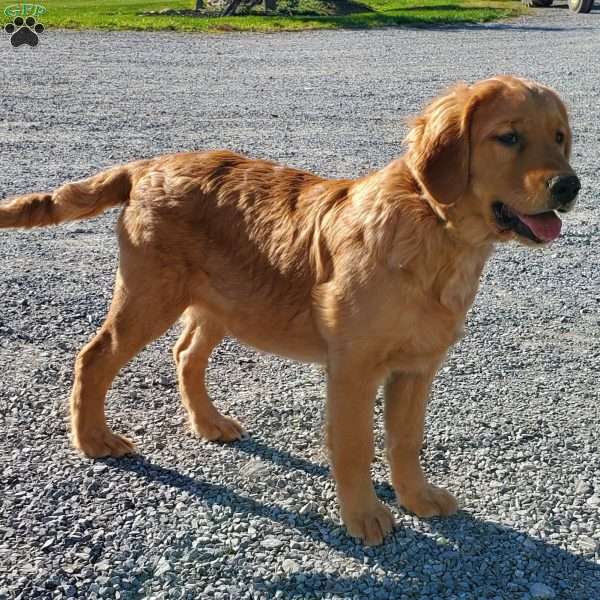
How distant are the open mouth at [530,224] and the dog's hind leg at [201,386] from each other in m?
1.69

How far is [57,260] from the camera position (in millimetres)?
7008

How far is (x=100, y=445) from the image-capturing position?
14.2ft

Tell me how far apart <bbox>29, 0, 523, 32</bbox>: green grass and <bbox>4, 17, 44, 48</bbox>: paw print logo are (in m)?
0.61

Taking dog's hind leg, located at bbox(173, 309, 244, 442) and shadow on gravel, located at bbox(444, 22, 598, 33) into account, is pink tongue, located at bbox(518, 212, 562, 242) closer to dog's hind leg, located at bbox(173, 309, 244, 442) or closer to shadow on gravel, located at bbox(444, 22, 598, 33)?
dog's hind leg, located at bbox(173, 309, 244, 442)

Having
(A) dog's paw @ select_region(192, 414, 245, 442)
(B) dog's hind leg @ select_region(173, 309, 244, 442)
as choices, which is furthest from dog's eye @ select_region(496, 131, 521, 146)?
(A) dog's paw @ select_region(192, 414, 245, 442)

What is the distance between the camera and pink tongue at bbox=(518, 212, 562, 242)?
3.42 metres

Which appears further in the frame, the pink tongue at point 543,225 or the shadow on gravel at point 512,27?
the shadow on gravel at point 512,27

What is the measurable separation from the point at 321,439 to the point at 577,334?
2302 millimetres

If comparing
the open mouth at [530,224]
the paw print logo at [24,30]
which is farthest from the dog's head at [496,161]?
the paw print logo at [24,30]

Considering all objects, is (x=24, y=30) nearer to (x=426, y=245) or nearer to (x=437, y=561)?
(x=426, y=245)

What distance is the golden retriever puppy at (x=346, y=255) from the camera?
3.50 meters

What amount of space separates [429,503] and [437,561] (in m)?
0.36

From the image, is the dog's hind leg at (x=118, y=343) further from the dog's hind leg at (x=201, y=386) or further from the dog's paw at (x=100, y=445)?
the dog's hind leg at (x=201, y=386)

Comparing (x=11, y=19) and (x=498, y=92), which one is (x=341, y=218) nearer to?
(x=498, y=92)
